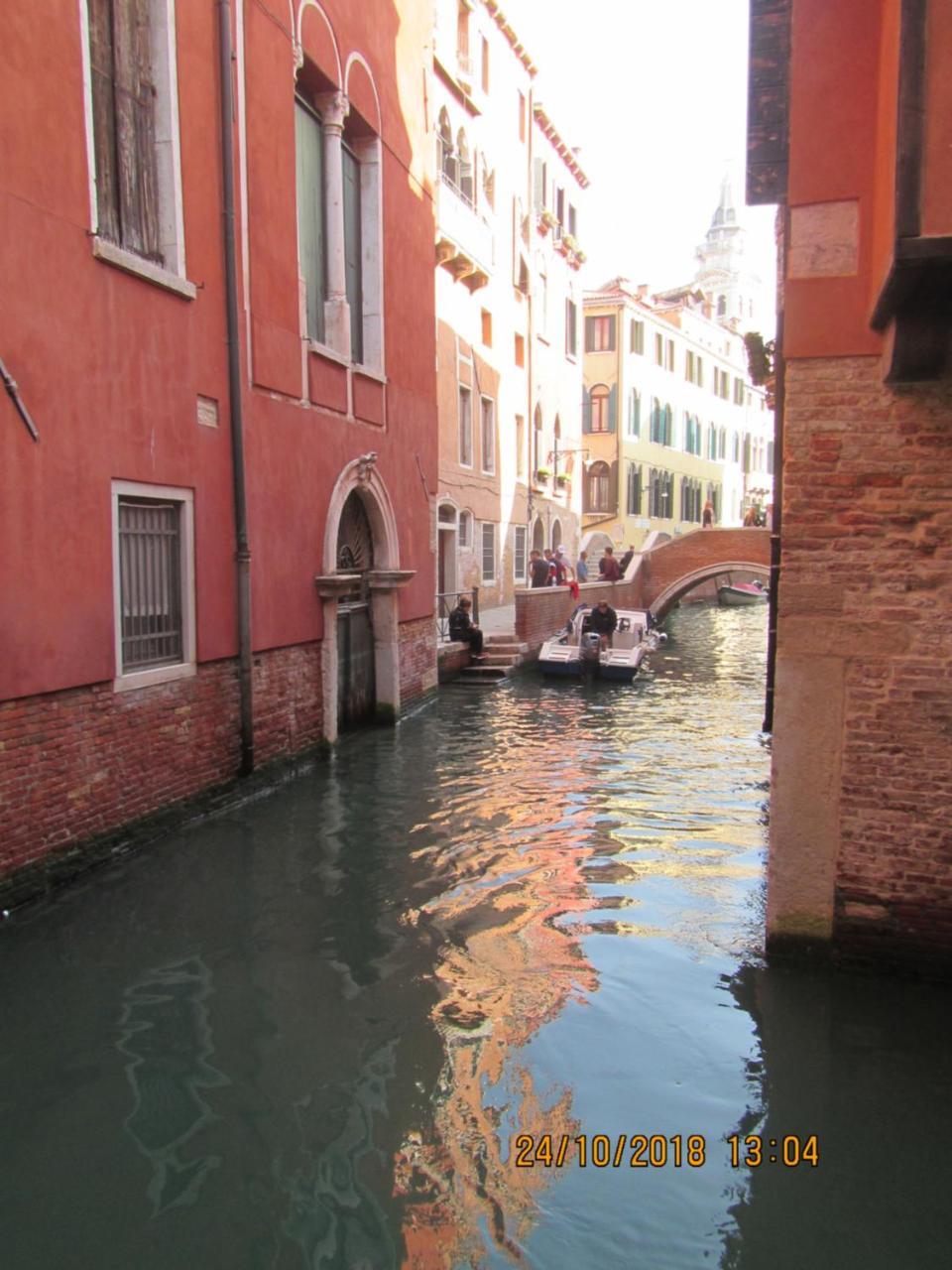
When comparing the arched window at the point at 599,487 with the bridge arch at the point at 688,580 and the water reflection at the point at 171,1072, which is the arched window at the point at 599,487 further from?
the water reflection at the point at 171,1072

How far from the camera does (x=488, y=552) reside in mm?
22672

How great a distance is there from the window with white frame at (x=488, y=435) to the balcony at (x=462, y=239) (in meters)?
2.55

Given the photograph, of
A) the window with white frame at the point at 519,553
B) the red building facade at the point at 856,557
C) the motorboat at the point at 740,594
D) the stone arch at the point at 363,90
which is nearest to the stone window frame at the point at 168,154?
the stone arch at the point at 363,90

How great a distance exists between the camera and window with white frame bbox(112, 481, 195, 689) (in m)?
6.95

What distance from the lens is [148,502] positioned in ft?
24.1

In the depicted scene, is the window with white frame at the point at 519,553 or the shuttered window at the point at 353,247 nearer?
the shuttered window at the point at 353,247

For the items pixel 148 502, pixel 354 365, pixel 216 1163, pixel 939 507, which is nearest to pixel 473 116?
pixel 354 365

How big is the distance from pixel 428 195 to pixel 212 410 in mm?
6982

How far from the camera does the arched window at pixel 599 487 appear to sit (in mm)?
35625

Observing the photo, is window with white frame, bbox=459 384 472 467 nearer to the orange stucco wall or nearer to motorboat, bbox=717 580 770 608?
the orange stucco wall

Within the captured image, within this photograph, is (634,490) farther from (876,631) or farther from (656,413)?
(876,631)

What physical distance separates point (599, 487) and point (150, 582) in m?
29.5

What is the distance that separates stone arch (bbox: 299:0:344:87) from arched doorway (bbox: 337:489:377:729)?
409 centimetres
